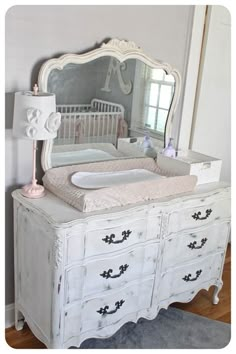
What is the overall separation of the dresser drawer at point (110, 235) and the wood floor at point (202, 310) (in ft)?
2.09

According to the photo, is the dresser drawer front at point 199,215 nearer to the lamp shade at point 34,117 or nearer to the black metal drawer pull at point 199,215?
the black metal drawer pull at point 199,215

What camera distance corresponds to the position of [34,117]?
169 centimetres

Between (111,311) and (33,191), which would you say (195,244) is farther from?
(33,191)

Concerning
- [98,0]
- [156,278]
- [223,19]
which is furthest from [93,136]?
[223,19]

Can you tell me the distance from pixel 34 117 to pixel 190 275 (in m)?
1.18

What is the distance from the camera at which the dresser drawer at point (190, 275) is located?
6.77 feet

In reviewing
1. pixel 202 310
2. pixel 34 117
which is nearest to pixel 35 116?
pixel 34 117

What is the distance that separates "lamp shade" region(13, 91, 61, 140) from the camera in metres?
1.69

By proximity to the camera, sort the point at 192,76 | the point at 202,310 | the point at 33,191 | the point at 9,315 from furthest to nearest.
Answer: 1. the point at 192,76
2. the point at 202,310
3. the point at 9,315
4. the point at 33,191

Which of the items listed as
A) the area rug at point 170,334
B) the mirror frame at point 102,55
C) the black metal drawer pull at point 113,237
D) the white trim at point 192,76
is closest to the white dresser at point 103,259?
the black metal drawer pull at point 113,237

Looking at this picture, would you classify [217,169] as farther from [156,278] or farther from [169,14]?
[169,14]

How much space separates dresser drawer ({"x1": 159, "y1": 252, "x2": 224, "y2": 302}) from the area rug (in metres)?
0.18

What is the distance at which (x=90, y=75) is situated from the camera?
1.97 m

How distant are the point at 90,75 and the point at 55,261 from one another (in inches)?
35.7
